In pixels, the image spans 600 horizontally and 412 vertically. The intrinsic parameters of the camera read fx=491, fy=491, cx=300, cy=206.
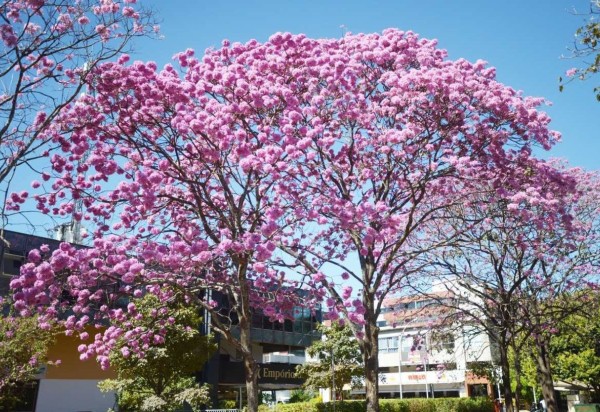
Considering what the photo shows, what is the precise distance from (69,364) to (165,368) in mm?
8864

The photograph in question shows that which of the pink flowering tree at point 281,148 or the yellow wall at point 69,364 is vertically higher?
the pink flowering tree at point 281,148

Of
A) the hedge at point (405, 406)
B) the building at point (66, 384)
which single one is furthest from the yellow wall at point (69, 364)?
the hedge at point (405, 406)

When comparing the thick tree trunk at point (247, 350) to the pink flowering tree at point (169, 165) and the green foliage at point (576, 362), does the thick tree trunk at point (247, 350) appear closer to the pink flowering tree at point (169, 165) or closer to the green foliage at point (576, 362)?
the pink flowering tree at point (169, 165)

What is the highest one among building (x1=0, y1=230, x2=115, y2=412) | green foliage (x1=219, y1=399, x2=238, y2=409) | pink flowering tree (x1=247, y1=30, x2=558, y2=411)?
pink flowering tree (x1=247, y1=30, x2=558, y2=411)

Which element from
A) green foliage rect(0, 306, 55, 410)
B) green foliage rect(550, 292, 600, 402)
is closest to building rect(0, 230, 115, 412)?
green foliage rect(0, 306, 55, 410)

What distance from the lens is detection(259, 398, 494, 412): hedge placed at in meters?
25.8

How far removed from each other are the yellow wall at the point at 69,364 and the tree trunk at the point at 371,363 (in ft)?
57.5

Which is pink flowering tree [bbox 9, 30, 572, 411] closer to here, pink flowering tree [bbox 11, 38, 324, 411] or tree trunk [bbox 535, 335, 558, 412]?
pink flowering tree [bbox 11, 38, 324, 411]

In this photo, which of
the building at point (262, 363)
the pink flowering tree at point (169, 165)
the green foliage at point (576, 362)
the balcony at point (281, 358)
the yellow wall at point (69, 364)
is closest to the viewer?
the pink flowering tree at point (169, 165)

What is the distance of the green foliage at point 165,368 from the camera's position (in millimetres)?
17578

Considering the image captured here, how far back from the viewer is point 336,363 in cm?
2941

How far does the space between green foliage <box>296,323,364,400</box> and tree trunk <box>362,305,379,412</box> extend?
17.8m

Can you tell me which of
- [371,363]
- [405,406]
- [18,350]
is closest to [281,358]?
[405,406]

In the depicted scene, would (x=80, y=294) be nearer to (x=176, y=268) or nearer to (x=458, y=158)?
(x=176, y=268)
